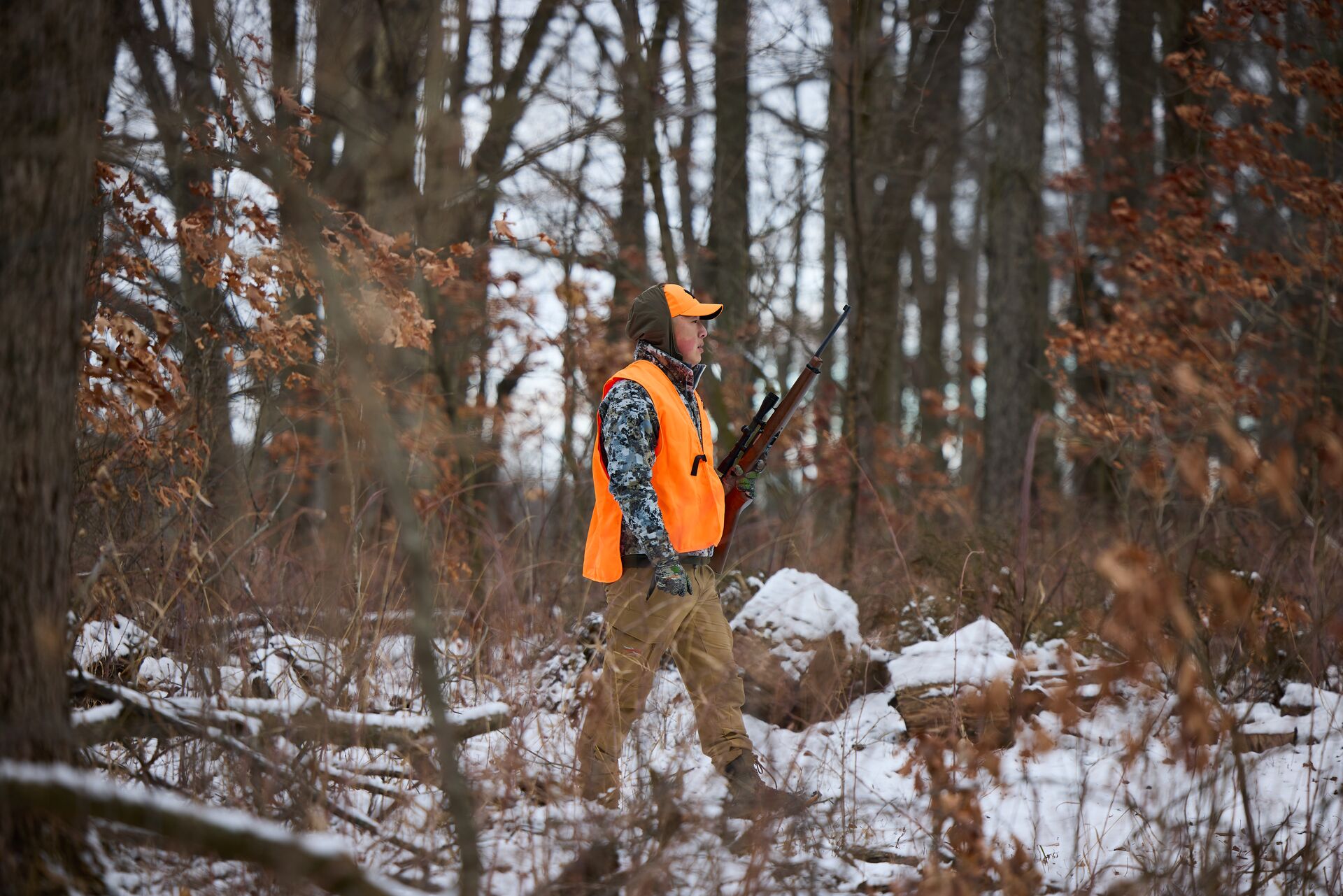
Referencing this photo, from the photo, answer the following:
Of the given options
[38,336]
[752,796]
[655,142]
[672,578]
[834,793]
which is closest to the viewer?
[38,336]

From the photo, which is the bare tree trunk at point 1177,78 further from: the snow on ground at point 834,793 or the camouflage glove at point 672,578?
the camouflage glove at point 672,578

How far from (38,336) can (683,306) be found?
2.29 meters

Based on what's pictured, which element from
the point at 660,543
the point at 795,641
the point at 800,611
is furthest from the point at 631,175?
the point at 660,543

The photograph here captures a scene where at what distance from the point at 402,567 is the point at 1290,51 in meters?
9.13

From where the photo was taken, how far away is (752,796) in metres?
3.24

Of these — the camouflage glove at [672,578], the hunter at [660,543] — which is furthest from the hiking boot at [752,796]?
the camouflage glove at [672,578]

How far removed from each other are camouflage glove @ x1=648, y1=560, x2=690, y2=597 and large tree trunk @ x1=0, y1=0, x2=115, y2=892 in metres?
1.83

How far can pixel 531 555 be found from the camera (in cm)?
577

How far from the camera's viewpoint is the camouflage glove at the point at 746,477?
14.3 ft

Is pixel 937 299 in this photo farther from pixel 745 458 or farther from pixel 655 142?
pixel 745 458

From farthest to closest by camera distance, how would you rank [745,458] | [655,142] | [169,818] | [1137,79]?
[1137,79] < [655,142] < [745,458] < [169,818]

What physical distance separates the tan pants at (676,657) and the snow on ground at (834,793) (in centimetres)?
11

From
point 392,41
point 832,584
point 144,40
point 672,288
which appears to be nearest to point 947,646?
point 832,584

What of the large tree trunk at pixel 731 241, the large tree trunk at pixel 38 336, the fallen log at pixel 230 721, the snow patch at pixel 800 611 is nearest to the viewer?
the large tree trunk at pixel 38 336
